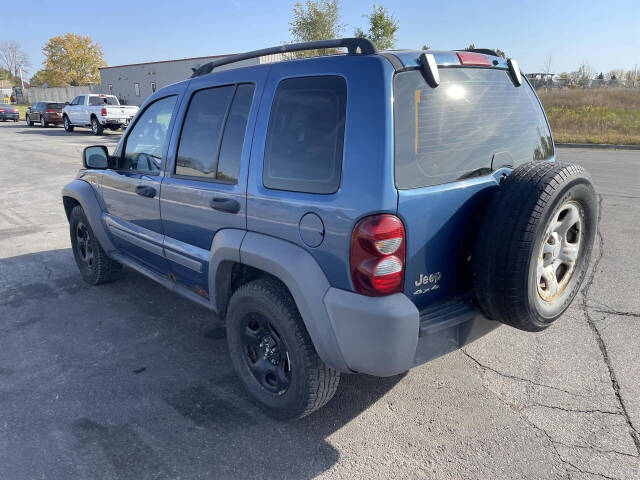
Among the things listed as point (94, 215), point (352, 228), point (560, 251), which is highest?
point (352, 228)

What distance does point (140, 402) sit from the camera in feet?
9.66

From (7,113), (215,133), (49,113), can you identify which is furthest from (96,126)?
(215,133)

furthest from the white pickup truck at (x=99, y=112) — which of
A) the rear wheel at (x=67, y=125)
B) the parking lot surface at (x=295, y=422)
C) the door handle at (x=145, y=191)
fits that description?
the door handle at (x=145, y=191)

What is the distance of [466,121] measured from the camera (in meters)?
2.54

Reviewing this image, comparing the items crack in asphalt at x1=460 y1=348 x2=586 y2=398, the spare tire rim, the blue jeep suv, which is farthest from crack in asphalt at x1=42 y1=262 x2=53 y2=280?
the spare tire rim

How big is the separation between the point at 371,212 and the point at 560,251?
51.3 inches

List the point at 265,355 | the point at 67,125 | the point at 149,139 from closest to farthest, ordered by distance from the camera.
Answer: the point at 265,355, the point at 149,139, the point at 67,125

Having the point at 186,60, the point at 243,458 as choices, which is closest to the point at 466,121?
the point at 243,458

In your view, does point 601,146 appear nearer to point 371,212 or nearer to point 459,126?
point 459,126

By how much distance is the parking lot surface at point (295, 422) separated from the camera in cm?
243

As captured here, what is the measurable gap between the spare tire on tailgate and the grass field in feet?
59.7

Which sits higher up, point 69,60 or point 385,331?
point 69,60

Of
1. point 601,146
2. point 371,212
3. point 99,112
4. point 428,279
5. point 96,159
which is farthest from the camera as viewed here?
point 99,112

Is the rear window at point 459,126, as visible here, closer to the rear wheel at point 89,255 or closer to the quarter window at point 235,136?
the quarter window at point 235,136
